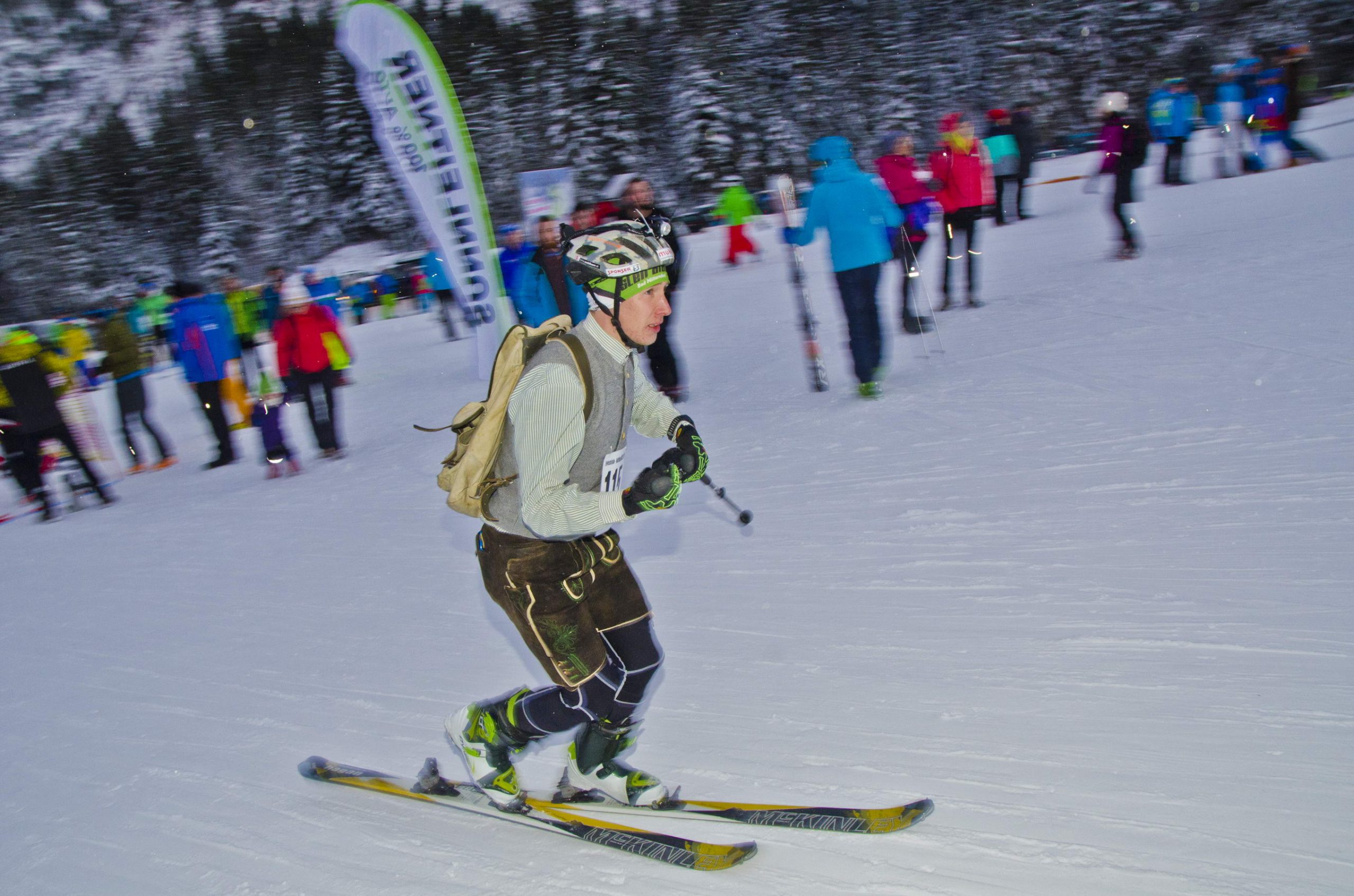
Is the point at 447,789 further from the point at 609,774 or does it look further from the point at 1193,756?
the point at 1193,756

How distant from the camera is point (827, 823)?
279 centimetres

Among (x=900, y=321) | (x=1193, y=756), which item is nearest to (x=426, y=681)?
(x=1193, y=756)

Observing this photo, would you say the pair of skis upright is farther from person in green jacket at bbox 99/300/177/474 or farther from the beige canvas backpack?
person in green jacket at bbox 99/300/177/474

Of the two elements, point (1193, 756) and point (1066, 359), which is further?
point (1066, 359)

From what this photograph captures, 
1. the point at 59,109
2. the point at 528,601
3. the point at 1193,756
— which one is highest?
the point at 59,109

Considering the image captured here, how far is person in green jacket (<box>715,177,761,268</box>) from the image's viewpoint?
1702 cm

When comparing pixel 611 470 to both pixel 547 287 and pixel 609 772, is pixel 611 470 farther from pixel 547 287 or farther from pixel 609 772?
pixel 547 287

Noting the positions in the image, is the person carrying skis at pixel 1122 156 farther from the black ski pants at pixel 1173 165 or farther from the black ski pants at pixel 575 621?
the black ski pants at pixel 575 621

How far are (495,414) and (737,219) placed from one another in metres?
15.4

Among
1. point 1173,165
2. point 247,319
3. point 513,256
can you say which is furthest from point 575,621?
point 1173,165

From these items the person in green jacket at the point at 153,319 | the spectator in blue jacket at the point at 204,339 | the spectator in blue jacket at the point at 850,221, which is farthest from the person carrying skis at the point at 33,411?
the person in green jacket at the point at 153,319

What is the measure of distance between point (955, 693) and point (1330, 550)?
1736 millimetres

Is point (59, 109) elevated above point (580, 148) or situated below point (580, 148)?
above

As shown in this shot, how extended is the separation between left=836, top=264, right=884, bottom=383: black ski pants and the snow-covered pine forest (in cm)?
2916
